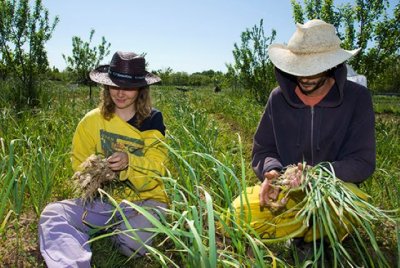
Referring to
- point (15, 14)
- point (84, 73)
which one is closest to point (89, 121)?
point (15, 14)

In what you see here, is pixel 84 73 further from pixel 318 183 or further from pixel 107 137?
pixel 318 183

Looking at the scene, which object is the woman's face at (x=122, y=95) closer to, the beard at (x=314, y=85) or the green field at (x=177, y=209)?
the green field at (x=177, y=209)

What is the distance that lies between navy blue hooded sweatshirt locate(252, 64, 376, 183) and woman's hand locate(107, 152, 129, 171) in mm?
690

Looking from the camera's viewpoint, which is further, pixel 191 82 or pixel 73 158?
pixel 191 82

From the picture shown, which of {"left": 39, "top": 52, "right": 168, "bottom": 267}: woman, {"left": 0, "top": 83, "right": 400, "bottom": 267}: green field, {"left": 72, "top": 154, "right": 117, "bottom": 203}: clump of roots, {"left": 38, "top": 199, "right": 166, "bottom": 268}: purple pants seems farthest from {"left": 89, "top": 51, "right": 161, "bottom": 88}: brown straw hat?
{"left": 38, "top": 199, "right": 166, "bottom": 268}: purple pants

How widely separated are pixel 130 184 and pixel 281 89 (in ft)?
2.98

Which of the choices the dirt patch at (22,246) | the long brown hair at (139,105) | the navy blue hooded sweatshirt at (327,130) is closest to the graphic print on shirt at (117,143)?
the long brown hair at (139,105)

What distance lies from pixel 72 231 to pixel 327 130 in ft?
4.26

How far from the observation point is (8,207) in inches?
80.0

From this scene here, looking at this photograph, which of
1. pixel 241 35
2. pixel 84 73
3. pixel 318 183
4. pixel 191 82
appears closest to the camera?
pixel 318 183

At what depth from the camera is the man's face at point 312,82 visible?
5.93 ft

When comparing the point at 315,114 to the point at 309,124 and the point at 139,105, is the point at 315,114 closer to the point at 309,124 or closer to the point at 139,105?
the point at 309,124

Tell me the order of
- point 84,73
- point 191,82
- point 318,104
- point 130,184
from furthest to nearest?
1. point 191,82
2. point 84,73
3. point 318,104
4. point 130,184

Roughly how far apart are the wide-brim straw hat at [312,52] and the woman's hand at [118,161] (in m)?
0.83
